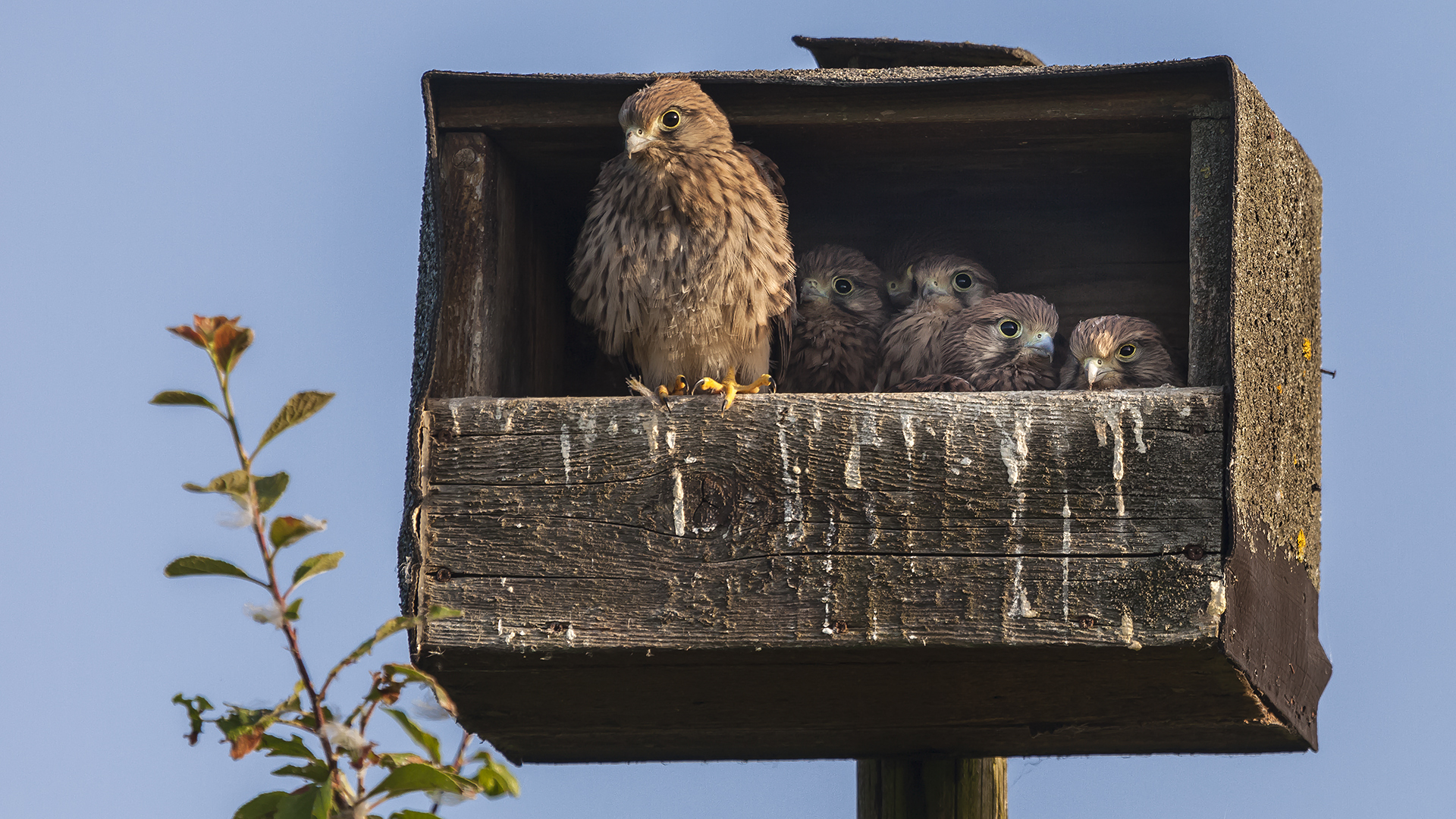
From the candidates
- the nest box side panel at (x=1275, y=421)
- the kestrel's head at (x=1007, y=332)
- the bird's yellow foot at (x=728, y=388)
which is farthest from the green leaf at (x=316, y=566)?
the kestrel's head at (x=1007, y=332)

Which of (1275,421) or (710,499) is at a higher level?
(1275,421)

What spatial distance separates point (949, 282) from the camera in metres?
4.87

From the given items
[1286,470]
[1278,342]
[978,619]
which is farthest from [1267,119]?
[978,619]

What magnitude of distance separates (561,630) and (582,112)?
1268 mm

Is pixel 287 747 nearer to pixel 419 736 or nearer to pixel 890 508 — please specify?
pixel 419 736

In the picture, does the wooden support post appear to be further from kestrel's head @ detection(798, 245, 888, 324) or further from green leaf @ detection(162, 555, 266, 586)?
green leaf @ detection(162, 555, 266, 586)

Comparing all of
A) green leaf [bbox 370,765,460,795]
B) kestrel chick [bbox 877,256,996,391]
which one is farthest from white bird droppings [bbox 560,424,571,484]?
kestrel chick [bbox 877,256,996,391]

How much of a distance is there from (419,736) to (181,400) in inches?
25.7

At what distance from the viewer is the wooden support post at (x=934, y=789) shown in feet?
13.9

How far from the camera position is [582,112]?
4129mm

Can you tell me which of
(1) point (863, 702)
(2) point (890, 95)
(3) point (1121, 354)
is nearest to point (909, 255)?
(3) point (1121, 354)

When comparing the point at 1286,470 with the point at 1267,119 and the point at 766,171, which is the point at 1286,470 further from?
the point at 766,171

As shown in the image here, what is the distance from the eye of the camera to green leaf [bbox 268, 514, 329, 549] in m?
2.31

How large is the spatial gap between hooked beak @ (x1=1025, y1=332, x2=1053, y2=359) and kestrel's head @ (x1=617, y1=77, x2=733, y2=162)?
3.08 feet
